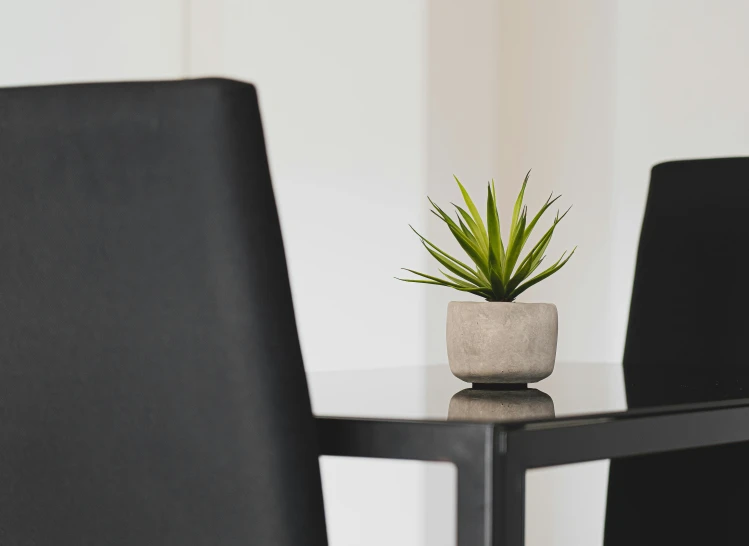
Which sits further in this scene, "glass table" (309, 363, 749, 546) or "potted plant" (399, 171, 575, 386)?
"potted plant" (399, 171, 575, 386)

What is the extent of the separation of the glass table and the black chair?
1.69 feet

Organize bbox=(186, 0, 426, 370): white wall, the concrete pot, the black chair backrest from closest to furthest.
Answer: the black chair backrest → the concrete pot → bbox=(186, 0, 426, 370): white wall

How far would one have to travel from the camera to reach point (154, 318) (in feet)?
2.48

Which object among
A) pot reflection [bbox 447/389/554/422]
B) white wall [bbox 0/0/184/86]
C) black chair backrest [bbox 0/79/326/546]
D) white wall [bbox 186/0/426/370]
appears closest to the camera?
black chair backrest [bbox 0/79/326/546]

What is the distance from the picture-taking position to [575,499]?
132 inches

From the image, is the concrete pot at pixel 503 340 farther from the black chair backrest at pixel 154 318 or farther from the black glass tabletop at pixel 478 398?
the black chair backrest at pixel 154 318

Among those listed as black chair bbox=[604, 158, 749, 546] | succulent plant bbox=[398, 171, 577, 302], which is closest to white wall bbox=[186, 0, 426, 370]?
black chair bbox=[604, 158, 749, 546]

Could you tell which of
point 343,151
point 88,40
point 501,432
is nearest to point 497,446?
point 501,432

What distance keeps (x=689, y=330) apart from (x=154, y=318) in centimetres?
127

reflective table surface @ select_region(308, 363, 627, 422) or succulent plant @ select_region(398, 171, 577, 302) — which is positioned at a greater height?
succulent plant @ select_region(398, 171, 577, 302)

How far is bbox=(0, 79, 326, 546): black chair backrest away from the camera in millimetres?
729

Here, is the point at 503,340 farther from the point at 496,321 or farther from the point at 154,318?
the point at 154,318

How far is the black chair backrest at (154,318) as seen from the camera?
73 cm

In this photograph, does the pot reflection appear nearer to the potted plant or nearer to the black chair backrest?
the potted plant
